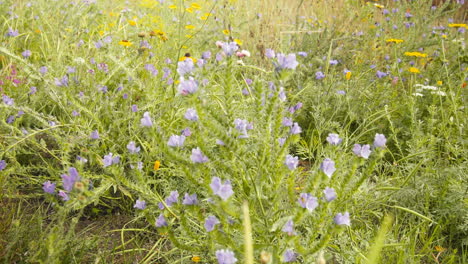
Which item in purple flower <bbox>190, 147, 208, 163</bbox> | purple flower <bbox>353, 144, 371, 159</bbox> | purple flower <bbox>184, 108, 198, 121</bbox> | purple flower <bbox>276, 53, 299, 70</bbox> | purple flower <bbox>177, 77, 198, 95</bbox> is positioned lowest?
purple flower <bbox>353, 144, 371, 159</bbox>

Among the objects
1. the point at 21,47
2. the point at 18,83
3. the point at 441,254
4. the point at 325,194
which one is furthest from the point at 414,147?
the point at 21,47

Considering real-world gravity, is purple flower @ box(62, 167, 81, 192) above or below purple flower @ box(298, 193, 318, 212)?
above

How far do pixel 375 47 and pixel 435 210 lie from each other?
2.19 m

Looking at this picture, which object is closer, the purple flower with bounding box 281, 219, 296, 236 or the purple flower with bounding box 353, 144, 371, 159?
the purple flower with bounding box 281, 219, 296, 236

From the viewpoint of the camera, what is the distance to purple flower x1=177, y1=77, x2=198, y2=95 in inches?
37.3

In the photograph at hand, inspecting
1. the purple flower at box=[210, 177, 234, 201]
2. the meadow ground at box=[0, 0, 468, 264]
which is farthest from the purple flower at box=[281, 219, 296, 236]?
the purple flower at box=[210, 177, 234, 201]

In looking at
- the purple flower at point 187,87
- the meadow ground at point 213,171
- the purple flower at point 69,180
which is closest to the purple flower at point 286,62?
the meadow ground at point 213,171

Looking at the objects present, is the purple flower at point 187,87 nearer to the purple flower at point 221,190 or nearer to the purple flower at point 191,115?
the purple flower at point 191,115

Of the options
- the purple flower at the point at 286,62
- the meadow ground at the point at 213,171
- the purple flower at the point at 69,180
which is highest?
the purple flower at the point at 286,62

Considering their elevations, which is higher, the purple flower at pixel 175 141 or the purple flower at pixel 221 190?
the purple flower at pixel 175 141

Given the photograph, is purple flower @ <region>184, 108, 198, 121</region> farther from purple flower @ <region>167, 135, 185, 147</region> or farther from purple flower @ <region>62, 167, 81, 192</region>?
purple flower @ <region>62, 167, 81, 192</region>

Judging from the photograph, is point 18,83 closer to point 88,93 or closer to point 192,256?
point 88,93

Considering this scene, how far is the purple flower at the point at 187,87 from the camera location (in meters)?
0.95

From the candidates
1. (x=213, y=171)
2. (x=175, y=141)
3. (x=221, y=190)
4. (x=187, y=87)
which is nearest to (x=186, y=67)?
(x=187, y=87)
